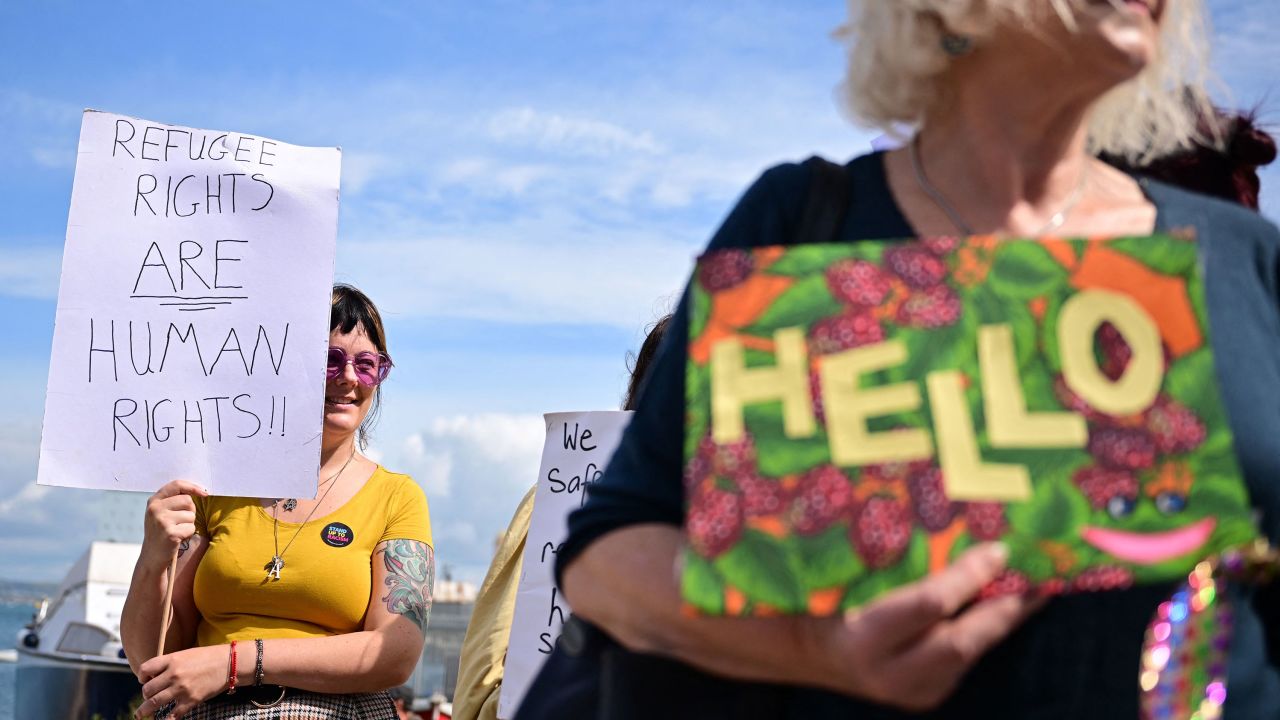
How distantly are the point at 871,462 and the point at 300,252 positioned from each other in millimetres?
2829

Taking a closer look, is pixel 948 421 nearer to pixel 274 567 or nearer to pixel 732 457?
pixel 732 457

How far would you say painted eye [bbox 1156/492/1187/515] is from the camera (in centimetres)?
111

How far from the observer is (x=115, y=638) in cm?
1565

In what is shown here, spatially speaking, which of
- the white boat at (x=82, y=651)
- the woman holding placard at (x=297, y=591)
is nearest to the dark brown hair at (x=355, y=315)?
the woman holding placard at (x=297, y=591)

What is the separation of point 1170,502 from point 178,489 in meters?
2.92

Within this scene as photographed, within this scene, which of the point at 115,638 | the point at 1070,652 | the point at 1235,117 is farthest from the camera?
the point at 115,638

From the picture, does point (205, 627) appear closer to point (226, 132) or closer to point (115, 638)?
point (226, 132)

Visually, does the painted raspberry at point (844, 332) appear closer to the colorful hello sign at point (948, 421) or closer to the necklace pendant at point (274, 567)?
the colorful hello sign at point (948, 421)

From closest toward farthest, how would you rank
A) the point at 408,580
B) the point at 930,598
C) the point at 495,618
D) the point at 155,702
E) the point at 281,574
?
1. the point at 930,598
2. the point at 155,702
3. the point at 281,574
4. the point at 408,580
5. the point at 495,618

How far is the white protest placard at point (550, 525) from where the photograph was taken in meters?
3.71

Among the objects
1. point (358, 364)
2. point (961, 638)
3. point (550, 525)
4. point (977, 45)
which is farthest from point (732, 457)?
point (358, 364)

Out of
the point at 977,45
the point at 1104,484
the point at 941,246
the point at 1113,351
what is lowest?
the point at 1104,484

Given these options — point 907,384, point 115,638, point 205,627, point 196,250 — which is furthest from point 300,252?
point 115,638

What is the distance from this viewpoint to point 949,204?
4.73 ft
